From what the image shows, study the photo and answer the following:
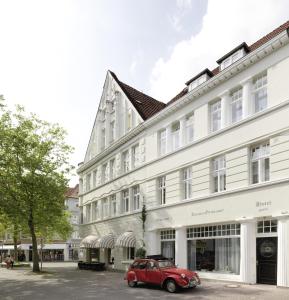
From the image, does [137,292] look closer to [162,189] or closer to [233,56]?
[162,189]

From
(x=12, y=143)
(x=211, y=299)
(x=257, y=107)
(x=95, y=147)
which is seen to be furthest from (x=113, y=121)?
(x=211, y=299)

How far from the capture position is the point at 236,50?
27.0m

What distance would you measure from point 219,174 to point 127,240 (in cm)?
1204

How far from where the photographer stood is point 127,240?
36.0 m

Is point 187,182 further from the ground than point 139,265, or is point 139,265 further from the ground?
point 187,182

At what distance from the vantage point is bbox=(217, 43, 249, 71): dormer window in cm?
2661

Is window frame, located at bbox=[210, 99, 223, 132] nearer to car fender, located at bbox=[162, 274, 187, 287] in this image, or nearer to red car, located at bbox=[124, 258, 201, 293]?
red car, located at bbox=[124, 258, 201, 293]

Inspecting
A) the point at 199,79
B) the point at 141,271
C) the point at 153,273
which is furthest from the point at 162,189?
the point at 153,273

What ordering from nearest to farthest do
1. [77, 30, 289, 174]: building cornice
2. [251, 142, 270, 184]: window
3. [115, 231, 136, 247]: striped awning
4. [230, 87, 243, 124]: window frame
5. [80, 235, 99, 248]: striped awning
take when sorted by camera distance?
1. [77, 30, 289, 174]: building cornice
2. [251, 142, 270, 184]: window
3. [230, 87, 243, 124]: window frame
4. [115, 231, 136, 247]: striped awning
5. [80, 235, 99, 248]: striped awning

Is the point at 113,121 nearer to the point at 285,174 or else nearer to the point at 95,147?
the point at 95,147

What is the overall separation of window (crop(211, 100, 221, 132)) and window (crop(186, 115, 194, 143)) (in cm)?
234

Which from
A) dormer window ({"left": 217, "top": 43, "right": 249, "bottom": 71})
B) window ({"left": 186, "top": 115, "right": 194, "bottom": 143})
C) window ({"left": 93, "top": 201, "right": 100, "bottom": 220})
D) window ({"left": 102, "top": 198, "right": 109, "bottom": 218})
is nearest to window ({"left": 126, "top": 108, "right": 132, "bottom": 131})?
window ({"left": 102, "top": 198, "right": 109, "bottom": 218})

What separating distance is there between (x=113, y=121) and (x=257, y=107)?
2135 cm

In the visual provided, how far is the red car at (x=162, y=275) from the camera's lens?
21359 millimetres
